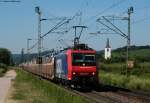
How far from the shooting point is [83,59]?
1296 inches

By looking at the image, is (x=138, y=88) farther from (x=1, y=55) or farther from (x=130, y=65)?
(x=1, y=55)

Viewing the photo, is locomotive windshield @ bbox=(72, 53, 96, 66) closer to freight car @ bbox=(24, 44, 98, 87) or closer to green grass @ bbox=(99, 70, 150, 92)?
freight car @ bbox=(24, 44, 98, 87)

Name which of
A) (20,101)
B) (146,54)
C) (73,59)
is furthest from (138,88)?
(146,54)

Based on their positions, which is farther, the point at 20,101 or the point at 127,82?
the point at 127,82

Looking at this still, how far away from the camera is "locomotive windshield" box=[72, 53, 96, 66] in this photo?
32.7 m

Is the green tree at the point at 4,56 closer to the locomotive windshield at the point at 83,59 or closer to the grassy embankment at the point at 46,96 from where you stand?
the locomotive windshield at the point at 83,59

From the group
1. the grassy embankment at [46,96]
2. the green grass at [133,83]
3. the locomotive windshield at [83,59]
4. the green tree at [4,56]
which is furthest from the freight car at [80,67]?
the green tree at [4,56]

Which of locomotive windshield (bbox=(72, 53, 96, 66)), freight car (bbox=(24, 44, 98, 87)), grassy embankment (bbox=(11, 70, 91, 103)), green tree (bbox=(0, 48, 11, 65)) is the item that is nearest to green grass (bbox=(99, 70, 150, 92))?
freight car (bbox=(24, 44, 98, 87))

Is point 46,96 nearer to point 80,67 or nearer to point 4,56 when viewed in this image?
point 80,67

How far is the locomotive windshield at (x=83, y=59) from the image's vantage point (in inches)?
1288

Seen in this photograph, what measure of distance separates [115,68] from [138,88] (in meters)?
40.5

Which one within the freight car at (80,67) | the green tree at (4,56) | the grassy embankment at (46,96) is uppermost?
the green tree at (4,56)

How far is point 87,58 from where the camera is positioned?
33.0m

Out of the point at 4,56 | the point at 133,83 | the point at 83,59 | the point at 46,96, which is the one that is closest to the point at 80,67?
the point at 83,59
